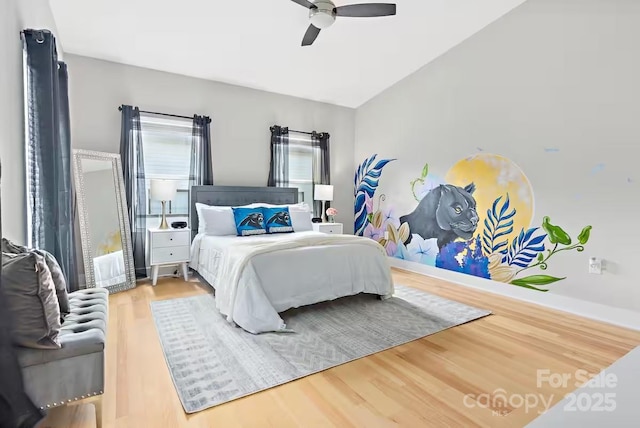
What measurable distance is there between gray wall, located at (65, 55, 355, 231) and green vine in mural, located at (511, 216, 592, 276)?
326 cm

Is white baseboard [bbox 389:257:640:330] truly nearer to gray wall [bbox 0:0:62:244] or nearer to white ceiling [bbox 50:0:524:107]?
white ceiling [bbox 50:0:524:107]

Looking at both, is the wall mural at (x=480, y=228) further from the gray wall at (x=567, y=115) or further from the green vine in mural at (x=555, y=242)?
the gray wall at (x=567, y=115)

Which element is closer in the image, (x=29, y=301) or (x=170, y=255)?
(x=29, y=301)

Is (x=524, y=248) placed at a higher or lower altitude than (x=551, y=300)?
higher

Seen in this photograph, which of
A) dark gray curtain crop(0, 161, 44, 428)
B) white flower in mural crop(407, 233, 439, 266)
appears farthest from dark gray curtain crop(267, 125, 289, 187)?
dark gray curtain crop(0, 161, 44, 428)

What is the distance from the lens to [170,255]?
4.12 m

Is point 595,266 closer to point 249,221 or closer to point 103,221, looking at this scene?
point 249,221

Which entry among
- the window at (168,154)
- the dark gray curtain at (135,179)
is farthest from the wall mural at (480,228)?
the dark gray curtain at (135,179)

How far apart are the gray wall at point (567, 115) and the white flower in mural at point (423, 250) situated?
100cm

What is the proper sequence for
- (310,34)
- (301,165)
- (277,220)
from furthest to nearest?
(301,165) < (277,220) < (310,34)

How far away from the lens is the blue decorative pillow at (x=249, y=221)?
4203mm

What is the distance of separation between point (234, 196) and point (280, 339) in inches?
105

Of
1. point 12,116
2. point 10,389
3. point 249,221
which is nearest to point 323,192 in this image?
point 249,221

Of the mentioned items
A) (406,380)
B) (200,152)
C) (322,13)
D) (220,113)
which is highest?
(322,13)
